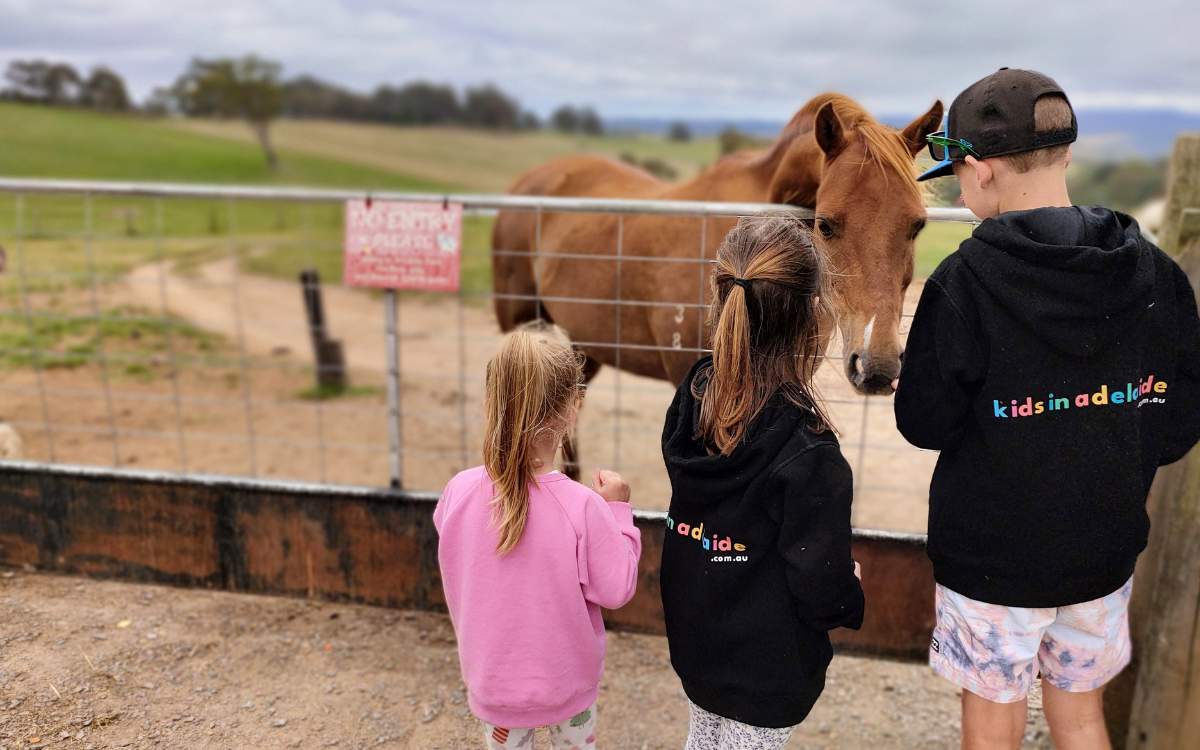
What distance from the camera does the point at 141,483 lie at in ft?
11.4

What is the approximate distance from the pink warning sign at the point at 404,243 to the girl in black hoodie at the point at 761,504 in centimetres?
169

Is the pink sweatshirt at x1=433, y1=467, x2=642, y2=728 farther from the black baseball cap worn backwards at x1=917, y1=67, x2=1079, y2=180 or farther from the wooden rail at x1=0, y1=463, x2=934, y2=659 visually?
the wooden rail at x1=0, y1=463, x2=934, y2=659

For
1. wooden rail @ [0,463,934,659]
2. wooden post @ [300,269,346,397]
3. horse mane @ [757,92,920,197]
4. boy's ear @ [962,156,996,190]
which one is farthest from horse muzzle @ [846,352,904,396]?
wooden post @ [300,269,346,397]

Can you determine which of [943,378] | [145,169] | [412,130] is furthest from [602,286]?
[412,130]

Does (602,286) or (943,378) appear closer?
(943,378)

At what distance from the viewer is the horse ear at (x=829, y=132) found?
276 cm

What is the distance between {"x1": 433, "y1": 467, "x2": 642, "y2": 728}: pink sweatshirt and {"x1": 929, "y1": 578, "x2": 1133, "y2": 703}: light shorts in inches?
31.0

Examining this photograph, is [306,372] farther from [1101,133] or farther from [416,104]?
[1101,133]

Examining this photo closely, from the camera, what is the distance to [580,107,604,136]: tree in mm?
59062

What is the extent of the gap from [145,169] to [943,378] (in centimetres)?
4506

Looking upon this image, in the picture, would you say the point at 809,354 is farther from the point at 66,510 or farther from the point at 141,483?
the point at 66,510

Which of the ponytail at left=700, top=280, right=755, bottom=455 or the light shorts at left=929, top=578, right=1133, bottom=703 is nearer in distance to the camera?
the ponytail at left=700, top=280, right=755, bottom=455

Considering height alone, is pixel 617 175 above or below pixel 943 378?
above

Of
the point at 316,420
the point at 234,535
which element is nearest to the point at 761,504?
the point at 234,535
